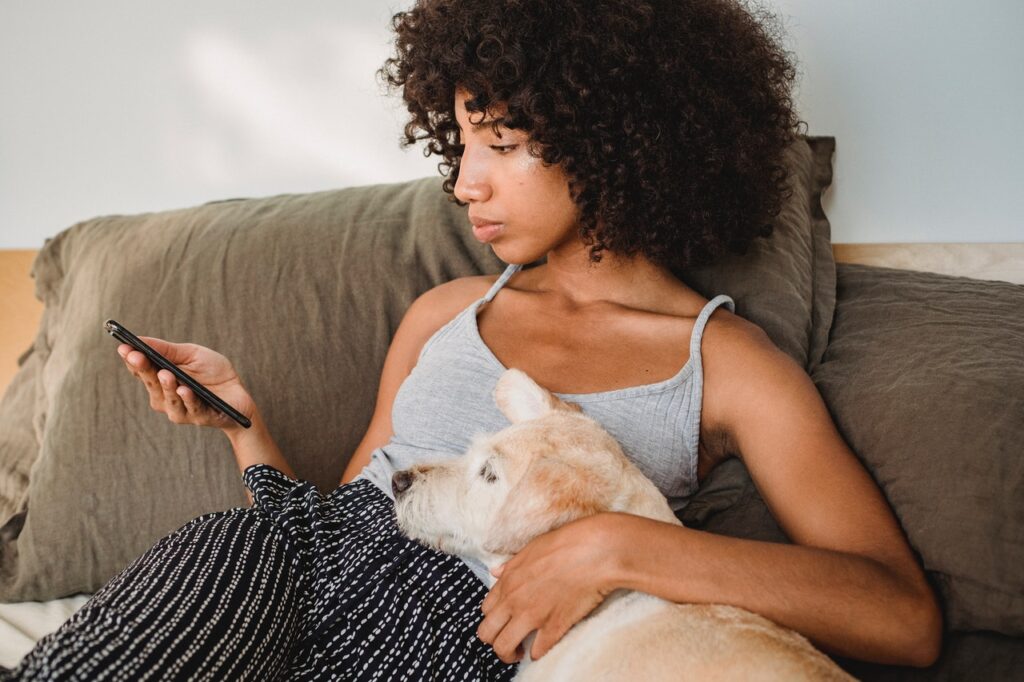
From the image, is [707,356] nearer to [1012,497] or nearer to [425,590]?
[1012,497]

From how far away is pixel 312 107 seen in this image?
7.54ft

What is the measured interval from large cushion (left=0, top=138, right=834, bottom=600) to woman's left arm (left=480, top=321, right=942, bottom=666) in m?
0.45

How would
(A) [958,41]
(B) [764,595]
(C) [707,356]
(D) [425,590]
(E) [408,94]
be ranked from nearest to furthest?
(B) [764,595] → (D) [425,590] → (C) [707,356] → (E) [408,94] → (A) [958,41]

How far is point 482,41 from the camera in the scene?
1.35m

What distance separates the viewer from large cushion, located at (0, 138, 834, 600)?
5.32 feet

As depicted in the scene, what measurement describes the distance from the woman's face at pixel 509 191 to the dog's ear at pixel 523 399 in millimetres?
267

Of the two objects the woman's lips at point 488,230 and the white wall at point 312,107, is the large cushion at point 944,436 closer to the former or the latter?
the white wall at point 312,107

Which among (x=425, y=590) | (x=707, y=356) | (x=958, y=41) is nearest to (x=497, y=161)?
(x=707, y=356)

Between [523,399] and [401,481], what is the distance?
216 millimetres

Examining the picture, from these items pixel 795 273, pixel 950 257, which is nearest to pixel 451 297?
pixel 795 273

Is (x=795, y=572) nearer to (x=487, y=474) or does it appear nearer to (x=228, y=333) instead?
(x=487, y=474)

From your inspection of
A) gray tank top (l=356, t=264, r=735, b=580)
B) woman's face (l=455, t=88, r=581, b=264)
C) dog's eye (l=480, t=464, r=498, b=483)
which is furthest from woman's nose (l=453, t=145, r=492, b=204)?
dog's eye (l=480, t=464, r=498, b=483)

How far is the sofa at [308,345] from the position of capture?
4.11 ft

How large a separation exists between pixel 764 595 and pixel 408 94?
1153mm
